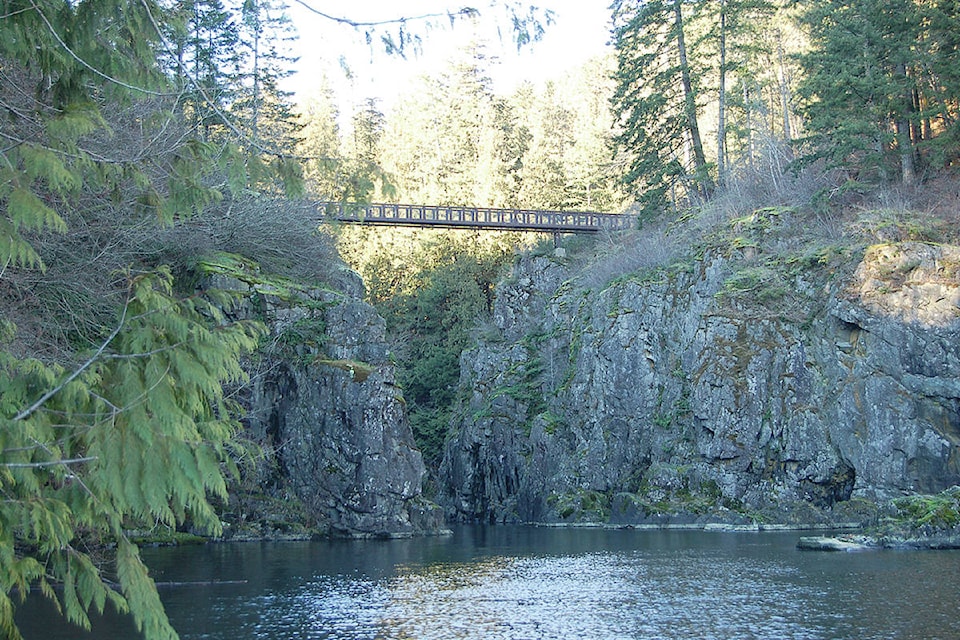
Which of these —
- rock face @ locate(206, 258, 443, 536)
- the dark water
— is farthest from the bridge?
the dark water

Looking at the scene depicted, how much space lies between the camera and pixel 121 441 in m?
5.66

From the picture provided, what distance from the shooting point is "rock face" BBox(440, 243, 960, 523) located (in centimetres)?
2912

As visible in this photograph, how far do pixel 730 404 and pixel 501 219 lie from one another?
854 inches

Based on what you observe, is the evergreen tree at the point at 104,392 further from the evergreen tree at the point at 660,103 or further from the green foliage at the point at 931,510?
the evergreen tree at the point at 660,103

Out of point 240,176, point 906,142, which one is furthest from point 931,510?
point 240,176

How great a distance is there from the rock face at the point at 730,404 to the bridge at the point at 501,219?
684cm

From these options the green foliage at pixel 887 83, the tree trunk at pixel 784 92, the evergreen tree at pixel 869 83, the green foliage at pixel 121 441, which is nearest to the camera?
the green foliage at pixel 121 441

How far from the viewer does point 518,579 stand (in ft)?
66.4

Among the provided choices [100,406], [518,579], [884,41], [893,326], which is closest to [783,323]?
[893,326]

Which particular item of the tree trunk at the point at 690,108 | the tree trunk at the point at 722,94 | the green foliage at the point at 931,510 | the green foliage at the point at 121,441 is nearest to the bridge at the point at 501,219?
the tree trunk at the point at 690,108

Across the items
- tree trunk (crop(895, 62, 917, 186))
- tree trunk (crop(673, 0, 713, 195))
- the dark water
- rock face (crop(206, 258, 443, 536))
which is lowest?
the dark water

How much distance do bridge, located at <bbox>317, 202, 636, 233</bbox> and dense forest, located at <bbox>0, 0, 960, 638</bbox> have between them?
2.59 m

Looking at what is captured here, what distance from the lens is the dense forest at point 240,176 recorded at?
6.03 m

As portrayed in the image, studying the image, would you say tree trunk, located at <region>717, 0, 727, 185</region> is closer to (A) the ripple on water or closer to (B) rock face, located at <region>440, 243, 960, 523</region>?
(B) rock face, located at <region>440, 243, 960, 523</region>
